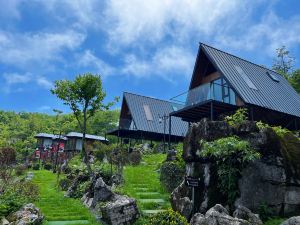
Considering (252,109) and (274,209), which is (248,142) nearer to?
(274,209)

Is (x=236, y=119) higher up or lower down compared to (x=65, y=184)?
higher up

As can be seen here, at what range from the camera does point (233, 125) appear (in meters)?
11.1

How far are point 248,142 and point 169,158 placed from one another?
7828mm

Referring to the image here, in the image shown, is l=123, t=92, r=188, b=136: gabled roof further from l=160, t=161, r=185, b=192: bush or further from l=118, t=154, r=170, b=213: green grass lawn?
l=160, t=161, r=185, b=192: bush

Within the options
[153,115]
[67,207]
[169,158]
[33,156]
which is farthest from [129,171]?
[33,156]

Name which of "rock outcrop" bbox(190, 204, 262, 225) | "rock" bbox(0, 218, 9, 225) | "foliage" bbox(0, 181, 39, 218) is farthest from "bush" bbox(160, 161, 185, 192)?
"rock" bbox(0, 218, 9, 225)

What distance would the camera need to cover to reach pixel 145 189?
577 inches

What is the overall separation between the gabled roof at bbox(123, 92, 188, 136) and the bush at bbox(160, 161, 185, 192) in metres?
18.6

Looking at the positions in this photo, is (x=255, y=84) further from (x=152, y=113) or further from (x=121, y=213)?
(x=121, y=213)

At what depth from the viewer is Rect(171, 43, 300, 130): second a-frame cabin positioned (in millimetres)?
21125

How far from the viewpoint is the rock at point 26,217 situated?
997 cm

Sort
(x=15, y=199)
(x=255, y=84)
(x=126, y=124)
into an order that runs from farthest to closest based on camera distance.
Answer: (x=126, y=124), (x=255, y=84), (x=15, y=199)

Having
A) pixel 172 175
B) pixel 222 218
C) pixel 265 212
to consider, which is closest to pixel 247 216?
pixel 222 218

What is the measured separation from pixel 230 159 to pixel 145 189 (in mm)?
5720
